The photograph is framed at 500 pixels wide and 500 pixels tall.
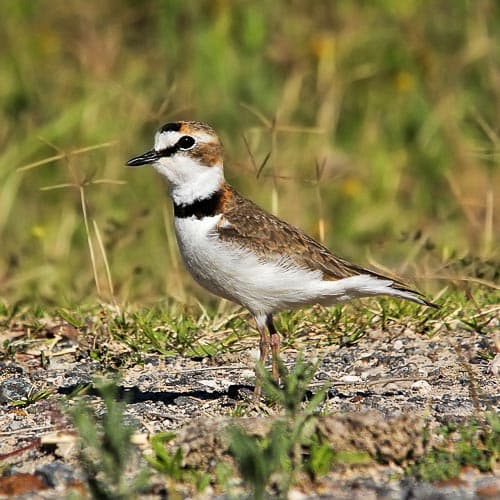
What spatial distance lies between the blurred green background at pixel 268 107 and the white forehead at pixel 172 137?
3.00 m

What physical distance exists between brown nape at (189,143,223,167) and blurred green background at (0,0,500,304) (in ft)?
9.78

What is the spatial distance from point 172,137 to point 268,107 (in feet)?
16.0

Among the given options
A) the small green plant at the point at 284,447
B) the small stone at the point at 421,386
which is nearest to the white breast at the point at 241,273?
the small stone at the point at 421,386

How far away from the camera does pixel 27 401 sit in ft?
18.0

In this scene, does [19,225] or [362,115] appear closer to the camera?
[19,225]

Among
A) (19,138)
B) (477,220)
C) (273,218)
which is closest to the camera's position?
(273,218)

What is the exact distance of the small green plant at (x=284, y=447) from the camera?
12.6 ft

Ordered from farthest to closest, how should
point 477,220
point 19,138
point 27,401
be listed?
point 19,138, point 477,220, point 27,401

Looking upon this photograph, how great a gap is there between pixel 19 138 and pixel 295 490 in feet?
22.5

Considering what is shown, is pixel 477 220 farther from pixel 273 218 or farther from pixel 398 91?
pixel 273 218

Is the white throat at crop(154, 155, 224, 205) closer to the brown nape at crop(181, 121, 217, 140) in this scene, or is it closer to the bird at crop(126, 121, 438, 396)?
the bird at crop(126, 121, 438, 396)

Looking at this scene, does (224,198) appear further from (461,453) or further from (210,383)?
(461,453)

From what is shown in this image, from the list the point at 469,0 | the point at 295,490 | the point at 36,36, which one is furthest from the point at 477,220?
the point at 295,490

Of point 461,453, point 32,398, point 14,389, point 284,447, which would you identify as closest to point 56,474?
point 284,447
